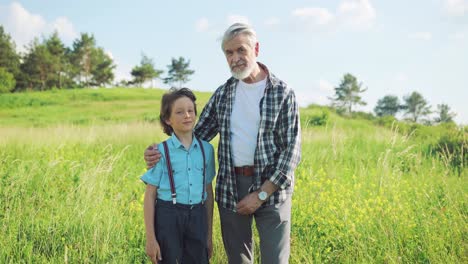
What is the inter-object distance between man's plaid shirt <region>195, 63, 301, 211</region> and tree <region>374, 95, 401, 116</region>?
254 ft

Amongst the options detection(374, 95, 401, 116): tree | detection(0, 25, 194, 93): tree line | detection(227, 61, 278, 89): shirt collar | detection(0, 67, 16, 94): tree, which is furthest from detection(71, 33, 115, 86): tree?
detection(227, 61, 278, 89): shirt collar

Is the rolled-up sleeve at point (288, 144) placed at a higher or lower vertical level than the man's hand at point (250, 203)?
higher

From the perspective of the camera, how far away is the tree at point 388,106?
75.1m

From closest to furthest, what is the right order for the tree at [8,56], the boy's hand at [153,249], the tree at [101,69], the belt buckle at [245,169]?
1. the boy's hand at [153,249]
2. the belt buckle at [245,169]
3. the tree at [8,56]
4. the tree at [101,69]

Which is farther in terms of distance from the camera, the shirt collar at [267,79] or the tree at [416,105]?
the tree at [416,105]

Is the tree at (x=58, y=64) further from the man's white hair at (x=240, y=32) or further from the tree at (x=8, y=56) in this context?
the man's white hair at (x=240, y=32)

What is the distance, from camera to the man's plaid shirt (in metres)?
2.88

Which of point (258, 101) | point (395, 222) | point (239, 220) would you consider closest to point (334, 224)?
point (395, 222)

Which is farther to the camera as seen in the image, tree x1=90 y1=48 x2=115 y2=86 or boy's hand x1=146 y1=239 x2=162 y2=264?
tree x1=90 y1=48 x2=115 y2=86

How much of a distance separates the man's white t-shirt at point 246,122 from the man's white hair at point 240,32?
33cm

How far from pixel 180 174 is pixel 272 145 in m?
0.70

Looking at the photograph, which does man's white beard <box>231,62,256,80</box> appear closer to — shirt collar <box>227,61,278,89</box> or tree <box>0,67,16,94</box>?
shirt collar <box>227,61,278,89</box>

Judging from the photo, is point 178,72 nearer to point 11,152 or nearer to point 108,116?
point 108,116

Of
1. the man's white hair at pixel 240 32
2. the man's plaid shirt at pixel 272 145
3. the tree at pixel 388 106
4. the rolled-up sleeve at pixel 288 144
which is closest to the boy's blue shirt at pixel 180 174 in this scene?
the man's plaid shirt at pixel 272 145
